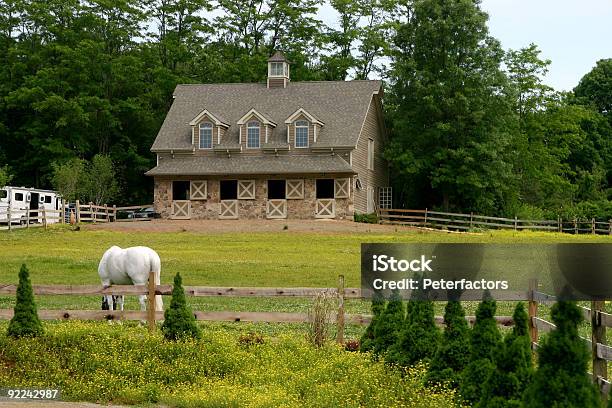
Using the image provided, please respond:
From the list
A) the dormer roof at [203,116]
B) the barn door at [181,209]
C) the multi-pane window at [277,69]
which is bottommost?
the barn door at [181,209]

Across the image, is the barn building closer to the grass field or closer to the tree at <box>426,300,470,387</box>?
the grass field

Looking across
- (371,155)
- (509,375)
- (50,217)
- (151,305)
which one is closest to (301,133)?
(371,155)

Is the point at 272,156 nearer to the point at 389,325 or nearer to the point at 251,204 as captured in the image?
the point at 251,204

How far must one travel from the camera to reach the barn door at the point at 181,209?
47.4m

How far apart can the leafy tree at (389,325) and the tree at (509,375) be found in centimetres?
423

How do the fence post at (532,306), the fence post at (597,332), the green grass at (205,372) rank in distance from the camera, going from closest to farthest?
the fence post at (597,332), the green grass at (205,372), the fence post at (532,306)

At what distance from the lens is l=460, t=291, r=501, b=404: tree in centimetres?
950

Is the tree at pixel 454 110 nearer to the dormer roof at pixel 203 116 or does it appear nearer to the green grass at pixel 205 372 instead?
the dormer roof at pixel 203 116

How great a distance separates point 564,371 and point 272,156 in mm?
40503

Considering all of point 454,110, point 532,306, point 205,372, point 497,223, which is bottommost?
point 205,372

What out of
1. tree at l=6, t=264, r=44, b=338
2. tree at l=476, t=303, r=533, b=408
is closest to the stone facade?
tree at l=6, t=264, r=44, b=338

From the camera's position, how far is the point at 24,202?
1907 inches

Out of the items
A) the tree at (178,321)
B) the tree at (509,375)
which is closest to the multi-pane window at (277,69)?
the tree at (178,321)

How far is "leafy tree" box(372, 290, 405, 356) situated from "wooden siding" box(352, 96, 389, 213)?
1335 inches
